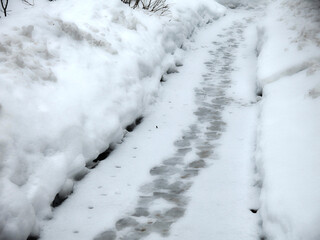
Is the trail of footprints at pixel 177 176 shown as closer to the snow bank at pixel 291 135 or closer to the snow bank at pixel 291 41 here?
the snow bank at pixel 291 135

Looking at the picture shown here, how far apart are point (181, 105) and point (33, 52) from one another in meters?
2.19

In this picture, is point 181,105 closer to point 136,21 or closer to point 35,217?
point 136,21

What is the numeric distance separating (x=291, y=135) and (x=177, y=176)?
43.2 inches

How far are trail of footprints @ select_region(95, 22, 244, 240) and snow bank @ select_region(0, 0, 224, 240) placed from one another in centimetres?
60

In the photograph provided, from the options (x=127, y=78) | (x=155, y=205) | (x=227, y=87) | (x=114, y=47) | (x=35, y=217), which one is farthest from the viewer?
(x=227, y=87)

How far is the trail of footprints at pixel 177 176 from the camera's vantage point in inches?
89.3

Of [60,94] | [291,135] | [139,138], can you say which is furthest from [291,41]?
[60,94]

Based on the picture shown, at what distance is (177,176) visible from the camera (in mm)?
2910

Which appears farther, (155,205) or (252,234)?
(155,205)

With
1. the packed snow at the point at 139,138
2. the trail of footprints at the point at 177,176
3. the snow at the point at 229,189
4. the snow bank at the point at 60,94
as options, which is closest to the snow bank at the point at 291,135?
the packed snow at the point at 139,138

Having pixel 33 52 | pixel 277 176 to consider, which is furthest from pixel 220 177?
pixel 33 52

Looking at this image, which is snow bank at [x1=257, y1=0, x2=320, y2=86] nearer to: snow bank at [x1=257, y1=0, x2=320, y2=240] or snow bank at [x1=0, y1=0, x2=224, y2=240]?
snow bank at [x1=257, y1=0, x2=320, y2=240]

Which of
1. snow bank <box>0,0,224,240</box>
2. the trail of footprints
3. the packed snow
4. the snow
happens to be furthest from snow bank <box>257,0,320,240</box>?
snow bank <box>0,0,224,240</box>

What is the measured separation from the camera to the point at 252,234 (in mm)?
2203
